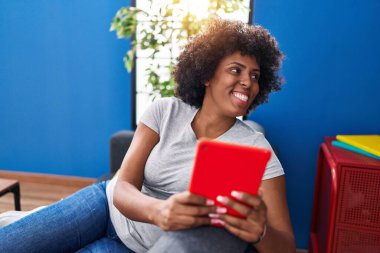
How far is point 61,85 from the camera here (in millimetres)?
2770

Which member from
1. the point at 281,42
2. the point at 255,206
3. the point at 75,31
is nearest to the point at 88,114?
the point at 75,31

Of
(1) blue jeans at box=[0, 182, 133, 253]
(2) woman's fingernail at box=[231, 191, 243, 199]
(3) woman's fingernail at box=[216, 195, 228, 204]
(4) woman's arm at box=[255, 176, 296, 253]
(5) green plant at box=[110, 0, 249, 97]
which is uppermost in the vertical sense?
(5) green plant at box=[110, 0, 249, 97]

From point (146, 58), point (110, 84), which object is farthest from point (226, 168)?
point (110, 84)

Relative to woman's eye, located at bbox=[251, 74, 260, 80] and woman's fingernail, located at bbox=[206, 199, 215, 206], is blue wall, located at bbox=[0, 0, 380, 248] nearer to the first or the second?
woman's eye, located at bbox=[251, 74, 260, 80]

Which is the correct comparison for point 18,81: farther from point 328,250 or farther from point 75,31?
point 328,250

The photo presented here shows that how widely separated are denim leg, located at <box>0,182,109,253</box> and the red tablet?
61 cm

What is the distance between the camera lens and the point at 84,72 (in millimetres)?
2707

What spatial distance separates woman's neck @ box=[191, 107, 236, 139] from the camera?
1.22m

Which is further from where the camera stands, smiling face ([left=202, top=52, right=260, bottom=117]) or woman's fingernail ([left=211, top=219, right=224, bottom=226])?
smiling face ([left=202, top=52, right=260, bottom=117])

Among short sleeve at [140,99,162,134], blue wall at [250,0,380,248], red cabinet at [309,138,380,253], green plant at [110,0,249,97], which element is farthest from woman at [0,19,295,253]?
blue wall at [250,0,380,248]

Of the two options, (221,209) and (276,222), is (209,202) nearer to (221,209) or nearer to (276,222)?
(221,209)

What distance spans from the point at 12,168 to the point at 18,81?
2.37 feet

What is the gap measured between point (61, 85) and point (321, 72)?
1.84 metres

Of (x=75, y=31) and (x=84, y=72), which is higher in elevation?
(x=75, y=31)
